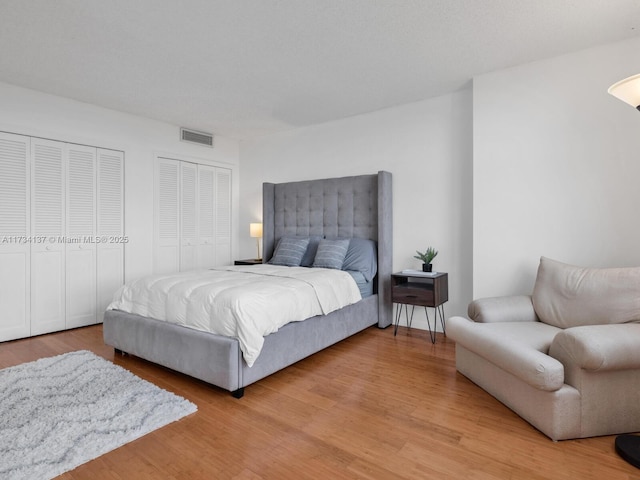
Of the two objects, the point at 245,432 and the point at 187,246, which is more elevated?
the point at 187,246

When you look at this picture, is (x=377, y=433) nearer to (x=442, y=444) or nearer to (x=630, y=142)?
(x=442, y=444)

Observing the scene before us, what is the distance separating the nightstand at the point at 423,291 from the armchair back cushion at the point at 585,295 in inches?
36.0

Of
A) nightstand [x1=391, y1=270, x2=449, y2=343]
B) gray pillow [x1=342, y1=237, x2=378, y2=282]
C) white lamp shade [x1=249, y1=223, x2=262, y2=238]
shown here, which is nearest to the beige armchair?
nightstand [x1=391, y1=270, x2=449, y2=343]

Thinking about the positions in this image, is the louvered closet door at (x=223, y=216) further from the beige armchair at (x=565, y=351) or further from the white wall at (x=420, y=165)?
the beige armchair at (x=565, y=351)

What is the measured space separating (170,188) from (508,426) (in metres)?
4.67

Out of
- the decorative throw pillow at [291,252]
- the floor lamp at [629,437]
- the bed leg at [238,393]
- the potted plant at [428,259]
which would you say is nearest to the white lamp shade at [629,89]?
the floor lamp at [629,437]

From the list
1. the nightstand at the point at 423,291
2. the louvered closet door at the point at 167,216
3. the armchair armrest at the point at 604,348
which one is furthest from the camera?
the louvered closet door at the point at 167,216

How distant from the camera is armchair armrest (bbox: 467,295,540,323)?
2.71 metres

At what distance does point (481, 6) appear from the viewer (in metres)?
2.33

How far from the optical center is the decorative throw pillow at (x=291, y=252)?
436 centimetres

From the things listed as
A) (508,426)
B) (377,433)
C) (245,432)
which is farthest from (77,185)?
(508,426)

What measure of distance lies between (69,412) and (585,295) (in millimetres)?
3401

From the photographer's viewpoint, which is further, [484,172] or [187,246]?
[187,246]

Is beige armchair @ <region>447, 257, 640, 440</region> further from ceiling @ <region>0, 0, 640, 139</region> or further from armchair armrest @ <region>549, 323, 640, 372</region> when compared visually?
ceiling @ <region>0, 0, 640, 139</region>
